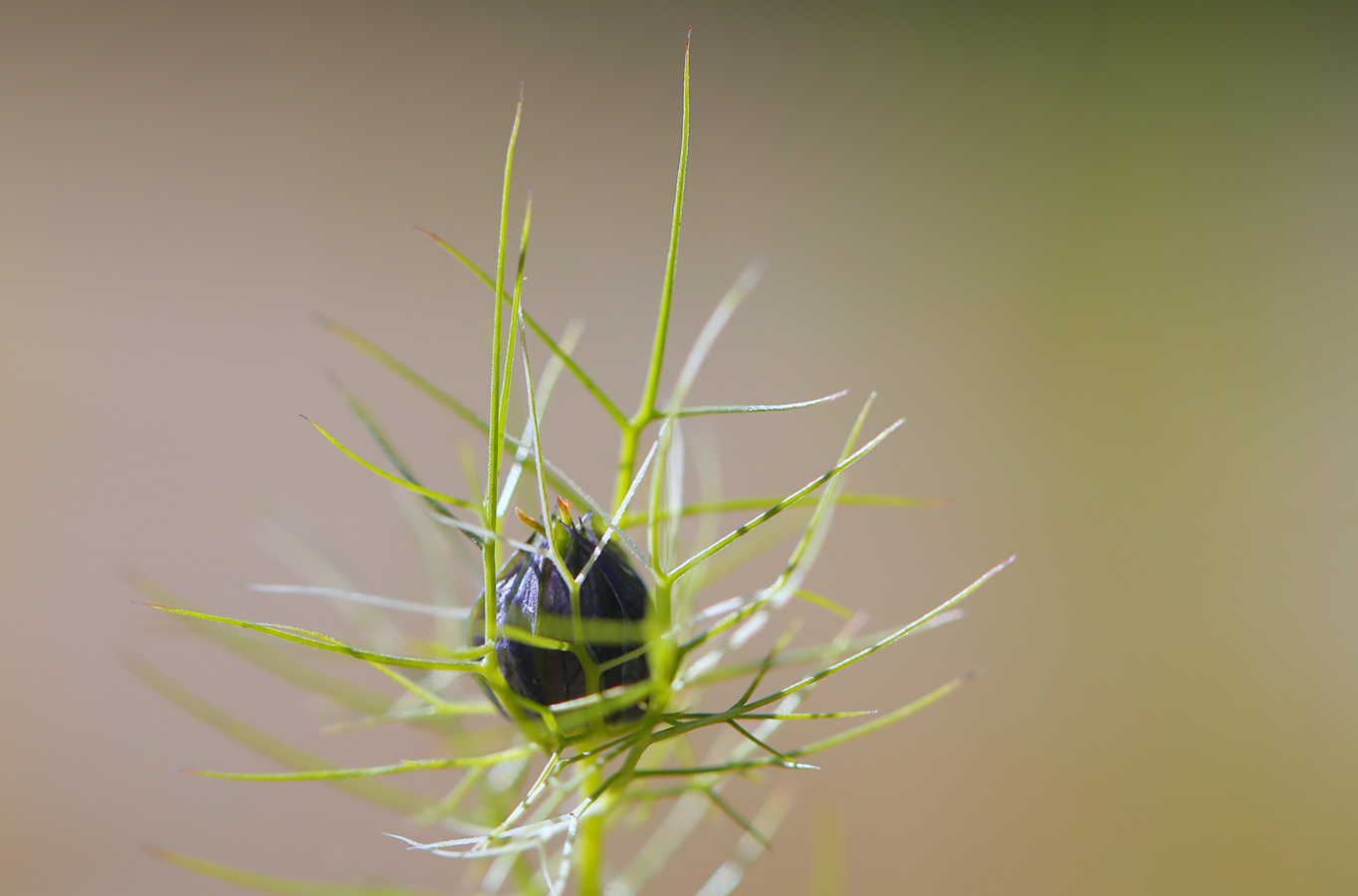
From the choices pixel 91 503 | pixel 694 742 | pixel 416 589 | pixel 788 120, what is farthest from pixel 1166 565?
pixel 91 503

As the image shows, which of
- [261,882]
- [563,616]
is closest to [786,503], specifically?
[563,616]

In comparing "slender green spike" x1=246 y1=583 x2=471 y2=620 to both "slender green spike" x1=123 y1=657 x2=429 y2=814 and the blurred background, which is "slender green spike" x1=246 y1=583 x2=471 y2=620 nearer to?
"slender green spike" x1=123 y1=657 x2=429 y2=814

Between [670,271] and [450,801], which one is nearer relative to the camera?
[670,271]

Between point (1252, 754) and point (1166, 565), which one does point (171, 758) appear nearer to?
point (1166, 565)

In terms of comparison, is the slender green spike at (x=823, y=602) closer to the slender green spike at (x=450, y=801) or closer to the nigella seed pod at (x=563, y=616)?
the nigella seed pod at (x=563, y=616)

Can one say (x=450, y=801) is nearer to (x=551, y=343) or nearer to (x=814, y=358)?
(x=551, y=343)

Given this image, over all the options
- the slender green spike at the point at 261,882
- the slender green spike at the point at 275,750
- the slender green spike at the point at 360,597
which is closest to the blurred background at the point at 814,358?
the slender green spike at the point at 275,750
